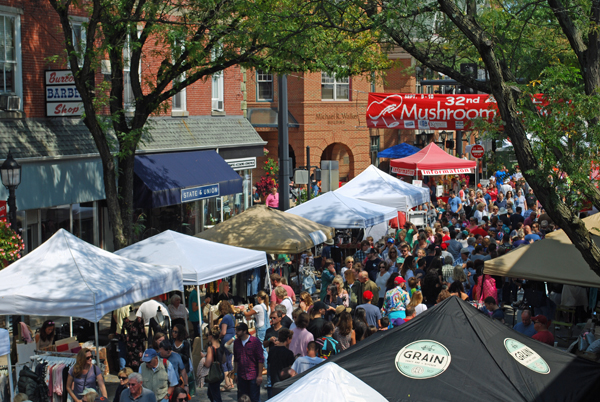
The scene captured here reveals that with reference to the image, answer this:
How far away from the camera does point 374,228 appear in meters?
20.6

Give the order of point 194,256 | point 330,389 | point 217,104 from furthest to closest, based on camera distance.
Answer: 1. point 217,104
2. point 194,256
3. point 330,389

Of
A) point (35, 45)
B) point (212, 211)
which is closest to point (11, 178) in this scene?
point (35, 45)

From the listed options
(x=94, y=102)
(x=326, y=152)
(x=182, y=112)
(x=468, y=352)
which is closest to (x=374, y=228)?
(x=182, y=112)

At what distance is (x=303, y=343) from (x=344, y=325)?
0.72 metres

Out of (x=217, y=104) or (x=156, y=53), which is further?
(x=217, y=104)

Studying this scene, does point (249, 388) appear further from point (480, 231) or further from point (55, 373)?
point (480, 231)

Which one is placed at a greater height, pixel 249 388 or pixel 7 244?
pixel 7 244

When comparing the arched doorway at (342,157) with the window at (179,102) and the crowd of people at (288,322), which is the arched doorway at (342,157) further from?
the crowd of people at (288,322)

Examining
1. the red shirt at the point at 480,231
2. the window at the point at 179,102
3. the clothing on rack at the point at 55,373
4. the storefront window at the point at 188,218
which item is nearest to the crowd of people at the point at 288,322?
the clothing on rack at the point at 55,373

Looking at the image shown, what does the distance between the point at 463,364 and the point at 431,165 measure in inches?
781

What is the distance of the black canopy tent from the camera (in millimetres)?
6363

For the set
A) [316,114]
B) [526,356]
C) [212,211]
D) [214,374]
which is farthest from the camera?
[316,114]

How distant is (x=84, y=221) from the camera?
17.4 meters

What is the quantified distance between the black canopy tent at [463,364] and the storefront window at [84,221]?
38.1ft
